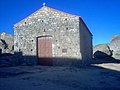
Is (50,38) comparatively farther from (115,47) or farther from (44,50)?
(115,47)

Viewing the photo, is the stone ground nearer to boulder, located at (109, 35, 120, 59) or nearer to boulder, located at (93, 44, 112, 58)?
boulder, located at (93, 44, 112, 58)

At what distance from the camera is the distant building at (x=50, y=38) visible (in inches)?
805

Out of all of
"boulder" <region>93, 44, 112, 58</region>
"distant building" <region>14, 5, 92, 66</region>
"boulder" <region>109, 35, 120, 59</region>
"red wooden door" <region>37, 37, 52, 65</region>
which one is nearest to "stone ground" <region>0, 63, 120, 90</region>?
"distant building" <region>14, 5, 92, 66</region>

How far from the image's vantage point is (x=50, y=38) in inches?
848

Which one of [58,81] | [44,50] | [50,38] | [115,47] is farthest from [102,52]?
[58,81]

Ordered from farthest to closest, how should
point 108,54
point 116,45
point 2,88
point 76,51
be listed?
1. point 116,45
2. point 108,54
3. point 76,51
4. point 2,88

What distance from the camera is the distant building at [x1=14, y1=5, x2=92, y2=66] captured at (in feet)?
67.1

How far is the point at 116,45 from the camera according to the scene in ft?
118

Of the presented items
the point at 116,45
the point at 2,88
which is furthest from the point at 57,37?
the point at 116,45

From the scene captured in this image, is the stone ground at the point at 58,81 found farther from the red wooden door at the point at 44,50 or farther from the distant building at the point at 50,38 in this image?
the red wooden door at the point at 44,50

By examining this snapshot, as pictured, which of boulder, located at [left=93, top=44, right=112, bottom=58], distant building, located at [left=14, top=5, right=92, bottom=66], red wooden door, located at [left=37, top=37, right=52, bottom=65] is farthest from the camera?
boulder, located at [left=93, top=44, right=112, bottom=58]

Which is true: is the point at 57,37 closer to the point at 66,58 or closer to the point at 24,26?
the point at 66,58

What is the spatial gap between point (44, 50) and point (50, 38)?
1.43 meters

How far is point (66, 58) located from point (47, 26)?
4090 millimetres
